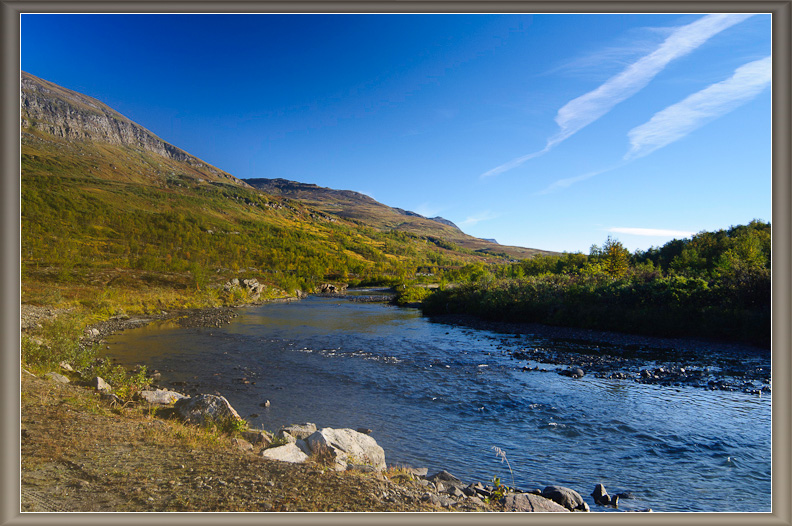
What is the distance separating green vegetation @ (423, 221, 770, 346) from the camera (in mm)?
→ 22594

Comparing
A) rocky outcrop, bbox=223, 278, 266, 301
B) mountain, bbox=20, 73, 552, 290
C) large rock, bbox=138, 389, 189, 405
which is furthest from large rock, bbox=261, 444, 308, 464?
rocky outcrop, bbox=223, 278, 266, 301

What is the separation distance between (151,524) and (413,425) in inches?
325

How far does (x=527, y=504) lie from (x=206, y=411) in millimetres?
7520

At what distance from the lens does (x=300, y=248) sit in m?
121

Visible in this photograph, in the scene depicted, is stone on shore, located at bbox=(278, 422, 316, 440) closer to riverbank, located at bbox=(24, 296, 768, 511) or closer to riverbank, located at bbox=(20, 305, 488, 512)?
riverbank, located at bbox=(20, 305, 488, 512)

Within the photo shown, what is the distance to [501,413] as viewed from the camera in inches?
458

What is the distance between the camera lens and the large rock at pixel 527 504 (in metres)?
5.61

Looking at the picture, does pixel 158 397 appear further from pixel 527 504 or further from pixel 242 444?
pixel 527 504

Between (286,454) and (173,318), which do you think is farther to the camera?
(173,318)

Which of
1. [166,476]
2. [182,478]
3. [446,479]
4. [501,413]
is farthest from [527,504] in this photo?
[501,413]

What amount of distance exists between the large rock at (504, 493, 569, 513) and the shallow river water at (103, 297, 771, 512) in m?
1.67

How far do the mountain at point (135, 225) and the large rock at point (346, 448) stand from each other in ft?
22.3
